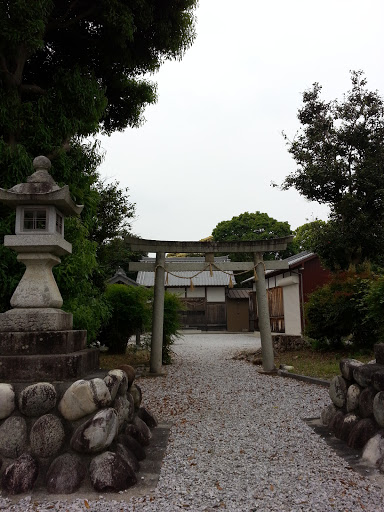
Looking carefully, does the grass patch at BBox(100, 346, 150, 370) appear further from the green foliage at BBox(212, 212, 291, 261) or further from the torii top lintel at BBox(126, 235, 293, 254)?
the green foliage at BBox(212, 212, 291, 261)

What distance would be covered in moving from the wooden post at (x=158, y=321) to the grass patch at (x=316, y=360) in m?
3.07

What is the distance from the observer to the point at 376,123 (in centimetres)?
1302

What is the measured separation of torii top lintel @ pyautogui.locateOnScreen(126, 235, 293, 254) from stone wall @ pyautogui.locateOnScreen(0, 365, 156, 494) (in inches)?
236

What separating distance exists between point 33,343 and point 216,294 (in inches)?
935

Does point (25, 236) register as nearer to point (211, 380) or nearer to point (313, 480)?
point (313, 480)

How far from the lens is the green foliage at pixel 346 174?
1246 cm

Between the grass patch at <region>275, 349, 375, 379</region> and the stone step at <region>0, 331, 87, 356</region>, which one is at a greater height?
the stone step at <region>0, 331, 87, 356</region>

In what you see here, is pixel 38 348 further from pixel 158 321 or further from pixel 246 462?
pixel 158 321

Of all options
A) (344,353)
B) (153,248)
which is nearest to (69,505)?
(153,248)

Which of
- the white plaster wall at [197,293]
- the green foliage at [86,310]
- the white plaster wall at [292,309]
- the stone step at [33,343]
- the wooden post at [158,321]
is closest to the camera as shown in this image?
the stone step at [33,343]

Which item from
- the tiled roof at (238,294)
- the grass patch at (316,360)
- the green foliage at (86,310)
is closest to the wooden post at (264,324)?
the grass patch at (316,360)

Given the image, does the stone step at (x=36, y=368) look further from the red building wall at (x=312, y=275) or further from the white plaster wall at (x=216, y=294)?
the white plaster wall at (x=216, y=294)

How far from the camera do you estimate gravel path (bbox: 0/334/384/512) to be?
9.22 ft

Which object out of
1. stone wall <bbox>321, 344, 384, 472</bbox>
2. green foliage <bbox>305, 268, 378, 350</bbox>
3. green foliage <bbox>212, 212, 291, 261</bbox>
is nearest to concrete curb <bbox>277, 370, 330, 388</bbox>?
green foliage <bbox>305, 268, 378, 350</bbox>
